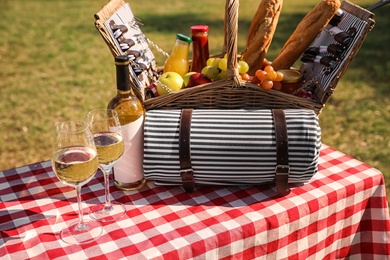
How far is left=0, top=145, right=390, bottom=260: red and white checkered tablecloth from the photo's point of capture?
133 centimetres

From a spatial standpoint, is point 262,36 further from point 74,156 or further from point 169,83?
point 74,156

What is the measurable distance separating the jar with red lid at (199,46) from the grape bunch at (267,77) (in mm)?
284

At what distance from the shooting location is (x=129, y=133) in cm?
155

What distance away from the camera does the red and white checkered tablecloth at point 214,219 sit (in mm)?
1328

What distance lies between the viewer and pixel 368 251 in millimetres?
1701

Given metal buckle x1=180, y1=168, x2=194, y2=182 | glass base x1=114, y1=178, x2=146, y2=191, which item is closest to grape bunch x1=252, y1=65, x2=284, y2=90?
metal buckle x1=180, y1=168, x2=194, y2=182

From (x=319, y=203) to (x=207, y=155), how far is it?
1.27 feet

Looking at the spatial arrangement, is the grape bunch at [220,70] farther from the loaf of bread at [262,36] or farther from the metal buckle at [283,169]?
the metal buckle at [283,169]

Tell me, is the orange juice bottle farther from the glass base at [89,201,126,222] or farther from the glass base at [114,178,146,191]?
the glass base at [89,201,126,222]

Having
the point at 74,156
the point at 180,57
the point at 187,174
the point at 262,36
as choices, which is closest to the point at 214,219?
the point at 187,174

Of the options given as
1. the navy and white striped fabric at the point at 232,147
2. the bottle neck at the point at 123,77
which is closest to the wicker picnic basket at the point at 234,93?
the navy and white striped fabric at the point at 232,147

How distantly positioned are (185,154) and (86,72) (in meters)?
3.95

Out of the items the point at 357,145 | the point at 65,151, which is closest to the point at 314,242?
the point at 65,151

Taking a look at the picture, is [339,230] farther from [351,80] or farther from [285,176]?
[351,80]
